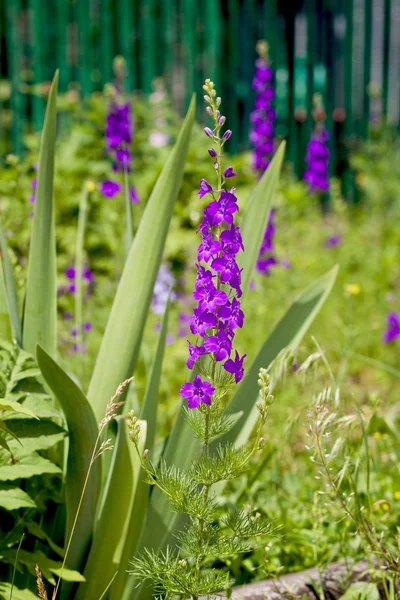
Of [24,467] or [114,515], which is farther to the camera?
[114,515]

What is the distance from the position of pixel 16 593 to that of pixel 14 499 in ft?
0.66

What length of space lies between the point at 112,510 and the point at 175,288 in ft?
7.54

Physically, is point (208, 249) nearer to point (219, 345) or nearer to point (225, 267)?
point (225, 267)

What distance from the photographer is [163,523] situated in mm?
1451

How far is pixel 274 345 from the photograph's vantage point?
1.56 m

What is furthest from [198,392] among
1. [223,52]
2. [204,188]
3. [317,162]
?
[223,52]

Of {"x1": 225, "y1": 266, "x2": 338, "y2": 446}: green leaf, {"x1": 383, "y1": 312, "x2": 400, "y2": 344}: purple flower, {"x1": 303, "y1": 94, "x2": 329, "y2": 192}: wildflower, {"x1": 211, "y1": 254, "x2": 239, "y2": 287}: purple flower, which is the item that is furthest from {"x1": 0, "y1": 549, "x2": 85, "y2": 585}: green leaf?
{"x1": 303, "y1": 94, "x2": 329, "y2": 192}: wildflower

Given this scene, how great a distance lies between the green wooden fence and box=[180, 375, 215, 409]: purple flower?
4.30 meters

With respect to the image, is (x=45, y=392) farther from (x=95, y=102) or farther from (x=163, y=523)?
(x=95, y=102)

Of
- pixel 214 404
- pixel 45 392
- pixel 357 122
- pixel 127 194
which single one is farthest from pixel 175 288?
pixel 357 122

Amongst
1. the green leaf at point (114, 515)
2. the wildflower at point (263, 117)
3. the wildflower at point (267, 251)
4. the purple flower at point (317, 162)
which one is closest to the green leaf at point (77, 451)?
the green leaf at point (114, 515)

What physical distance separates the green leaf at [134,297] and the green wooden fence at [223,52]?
3862 millimetres

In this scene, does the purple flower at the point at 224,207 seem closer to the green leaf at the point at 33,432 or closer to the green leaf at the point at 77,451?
the green leaf at the point at 77,451

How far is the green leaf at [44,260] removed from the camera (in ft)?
4.97
